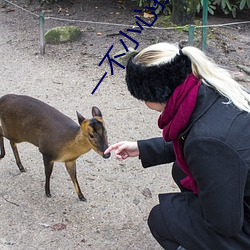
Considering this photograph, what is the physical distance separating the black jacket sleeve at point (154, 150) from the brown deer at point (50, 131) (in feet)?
0.99

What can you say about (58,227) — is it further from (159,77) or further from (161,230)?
(159,77)

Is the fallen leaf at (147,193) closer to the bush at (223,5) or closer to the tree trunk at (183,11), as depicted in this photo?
the tree trunk at (183,11)

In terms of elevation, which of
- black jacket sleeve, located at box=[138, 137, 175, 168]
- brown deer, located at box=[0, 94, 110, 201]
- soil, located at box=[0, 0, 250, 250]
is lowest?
soil, located at box=[0, 0, 250, 250]

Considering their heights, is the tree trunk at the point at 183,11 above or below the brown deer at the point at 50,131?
below

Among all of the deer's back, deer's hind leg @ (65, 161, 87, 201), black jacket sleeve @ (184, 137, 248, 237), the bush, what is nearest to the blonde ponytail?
black jacket sleeve @ (184, 137, 248, 237)

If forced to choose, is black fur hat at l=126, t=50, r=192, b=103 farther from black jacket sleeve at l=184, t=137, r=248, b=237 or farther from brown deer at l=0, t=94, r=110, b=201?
brown deer at l=0, t=94, r=110, b=201

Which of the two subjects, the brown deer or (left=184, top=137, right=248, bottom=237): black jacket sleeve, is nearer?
(left=184, top=137, right=248, bottom=237): black jacket sleeve

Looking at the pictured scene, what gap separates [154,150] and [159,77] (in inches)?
28.3

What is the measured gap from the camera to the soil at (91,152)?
3.00 meters

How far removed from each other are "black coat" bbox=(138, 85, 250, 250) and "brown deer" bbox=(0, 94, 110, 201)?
961mm

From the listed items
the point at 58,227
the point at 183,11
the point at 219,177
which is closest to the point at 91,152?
the point at 58,227

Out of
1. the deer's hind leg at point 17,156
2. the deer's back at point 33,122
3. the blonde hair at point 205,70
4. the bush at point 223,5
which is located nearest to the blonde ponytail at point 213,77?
the blonde hair at point 205,70

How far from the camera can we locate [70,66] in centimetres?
571

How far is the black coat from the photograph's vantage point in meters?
1.85
